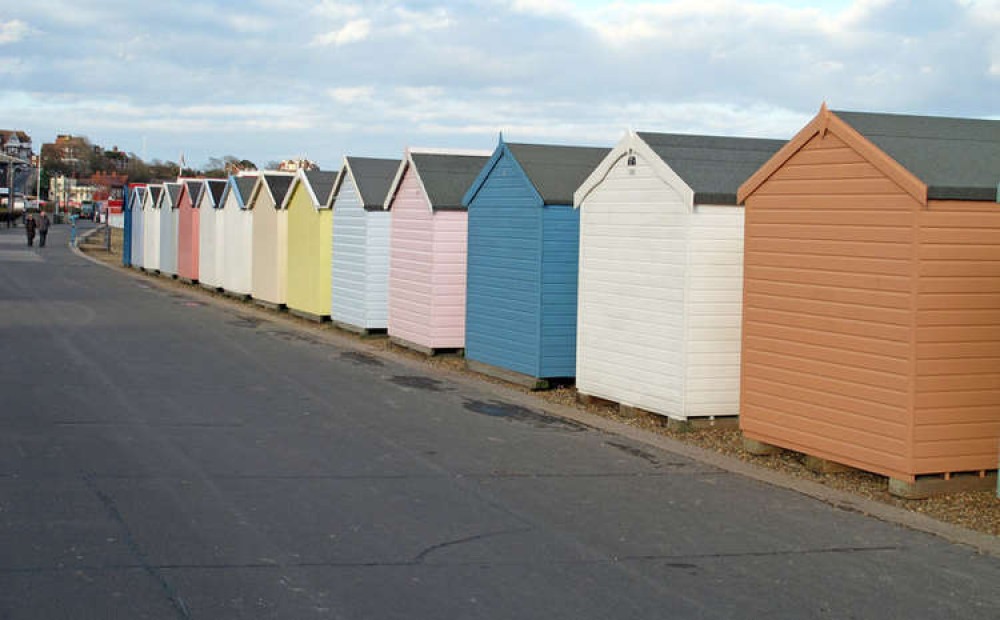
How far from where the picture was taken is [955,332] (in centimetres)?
936

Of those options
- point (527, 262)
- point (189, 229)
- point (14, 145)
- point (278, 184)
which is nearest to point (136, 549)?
point (527, 262)

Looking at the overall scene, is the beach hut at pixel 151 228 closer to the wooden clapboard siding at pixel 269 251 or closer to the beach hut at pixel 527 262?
the wooden clapboard siding at pixel 269 251

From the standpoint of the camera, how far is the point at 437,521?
8.15 metres

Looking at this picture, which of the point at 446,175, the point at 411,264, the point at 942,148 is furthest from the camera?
the point at 411,264

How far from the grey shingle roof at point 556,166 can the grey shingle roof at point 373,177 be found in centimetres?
554

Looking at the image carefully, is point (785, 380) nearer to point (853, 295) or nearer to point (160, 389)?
point (853, 295)

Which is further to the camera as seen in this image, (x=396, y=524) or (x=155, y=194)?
(x=155, y=194)

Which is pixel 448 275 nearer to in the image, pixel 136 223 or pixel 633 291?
pixel 633 291

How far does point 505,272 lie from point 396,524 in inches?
337

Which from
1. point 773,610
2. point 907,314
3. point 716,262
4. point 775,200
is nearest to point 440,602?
point 773,610

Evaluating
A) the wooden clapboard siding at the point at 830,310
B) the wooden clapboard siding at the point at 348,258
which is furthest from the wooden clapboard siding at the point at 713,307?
the wooden clapboard siding at the point at 348,258

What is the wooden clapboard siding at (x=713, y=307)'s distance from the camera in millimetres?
12180

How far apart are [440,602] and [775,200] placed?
6035 millimetres

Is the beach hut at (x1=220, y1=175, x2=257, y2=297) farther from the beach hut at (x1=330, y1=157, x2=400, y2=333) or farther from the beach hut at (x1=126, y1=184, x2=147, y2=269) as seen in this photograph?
the beach hut at (x1=126, y1=184, x2=147, y2=269)
